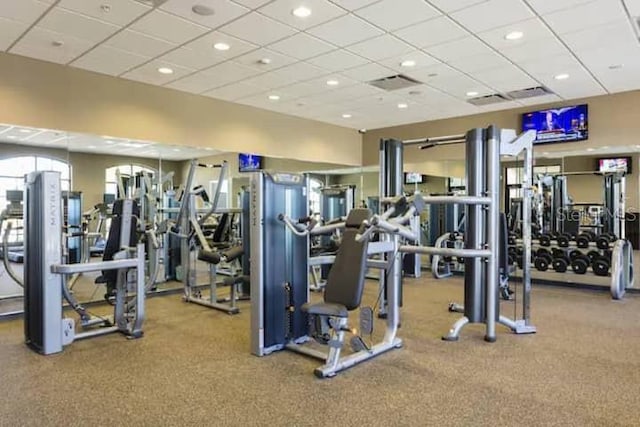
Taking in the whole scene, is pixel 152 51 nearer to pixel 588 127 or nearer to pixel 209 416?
pixel 209 416

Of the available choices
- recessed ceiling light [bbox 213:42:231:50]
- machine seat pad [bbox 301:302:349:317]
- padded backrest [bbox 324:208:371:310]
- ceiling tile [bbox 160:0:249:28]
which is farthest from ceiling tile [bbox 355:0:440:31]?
machine seat pad [bbox 301:302:349:317]

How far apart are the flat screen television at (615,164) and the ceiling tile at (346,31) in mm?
4641

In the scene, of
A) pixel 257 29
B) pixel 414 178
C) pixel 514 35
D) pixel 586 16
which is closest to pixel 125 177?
pixel 257 29

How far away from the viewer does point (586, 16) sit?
12.9 ft

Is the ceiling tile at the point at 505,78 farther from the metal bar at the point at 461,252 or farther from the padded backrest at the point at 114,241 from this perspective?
the padded backrest at the point at 114,241

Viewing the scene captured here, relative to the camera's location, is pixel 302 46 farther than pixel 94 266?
Yes

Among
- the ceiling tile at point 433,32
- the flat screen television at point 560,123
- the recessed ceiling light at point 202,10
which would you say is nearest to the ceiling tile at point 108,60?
the recessed ceiling light at point 202,10

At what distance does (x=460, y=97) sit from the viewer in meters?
6.75

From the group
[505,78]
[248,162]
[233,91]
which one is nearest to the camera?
[505,78]

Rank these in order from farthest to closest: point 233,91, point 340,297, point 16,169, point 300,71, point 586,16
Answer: point 233,91 < point 300,71 < point 16,169 < point 586,16 < point 340,297

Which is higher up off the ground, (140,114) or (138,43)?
(138,43)

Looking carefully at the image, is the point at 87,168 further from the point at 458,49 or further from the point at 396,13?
the point at 458,49

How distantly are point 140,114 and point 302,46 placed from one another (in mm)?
2651

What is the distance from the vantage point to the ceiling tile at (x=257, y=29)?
405cm
